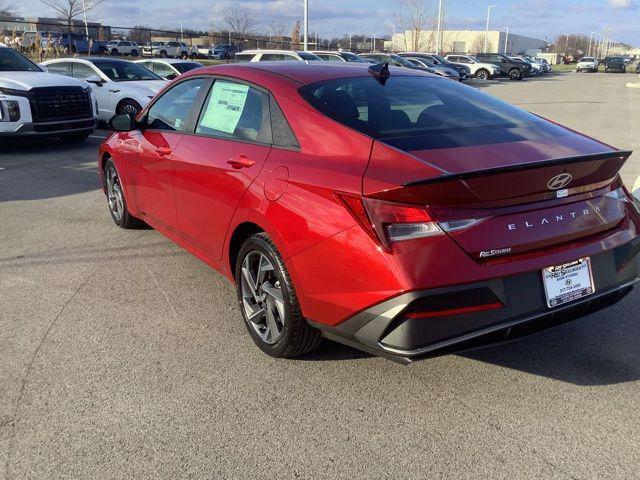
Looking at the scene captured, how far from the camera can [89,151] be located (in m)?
10.6

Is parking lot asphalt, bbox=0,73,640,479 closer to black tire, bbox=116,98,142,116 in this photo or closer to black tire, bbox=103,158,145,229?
black tire, bbox=103,158,145,229

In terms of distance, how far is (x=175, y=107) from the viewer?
4.52 meters

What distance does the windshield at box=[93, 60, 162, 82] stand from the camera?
13.0 m

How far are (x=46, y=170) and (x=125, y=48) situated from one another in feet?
149

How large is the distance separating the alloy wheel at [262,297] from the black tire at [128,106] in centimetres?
963

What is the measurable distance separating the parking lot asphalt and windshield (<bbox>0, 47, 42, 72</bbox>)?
7858 mm

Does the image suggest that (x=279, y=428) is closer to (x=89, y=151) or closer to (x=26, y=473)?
(x=26, y=473)

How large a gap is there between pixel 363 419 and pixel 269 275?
1.00m

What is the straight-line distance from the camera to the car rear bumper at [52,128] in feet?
31.7

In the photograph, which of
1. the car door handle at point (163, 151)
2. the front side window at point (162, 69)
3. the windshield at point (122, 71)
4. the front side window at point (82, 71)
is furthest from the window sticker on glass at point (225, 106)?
the front side window at point (162, 69)

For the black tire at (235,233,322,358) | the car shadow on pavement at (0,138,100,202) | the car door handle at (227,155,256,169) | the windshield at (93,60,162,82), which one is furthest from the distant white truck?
the black tire at (235,233,322,358)

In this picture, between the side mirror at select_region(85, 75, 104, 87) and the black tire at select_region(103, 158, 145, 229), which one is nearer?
the black tire at select_region(103, 158, 145, 229)

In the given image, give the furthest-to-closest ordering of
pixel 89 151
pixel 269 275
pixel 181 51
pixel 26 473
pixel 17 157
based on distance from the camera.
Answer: pixel 181 51
pixel 89 151
pixel 17 157
pixel 269 275
pixel 26 473

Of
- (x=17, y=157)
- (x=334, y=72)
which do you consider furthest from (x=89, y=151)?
(x=334, y=72)
